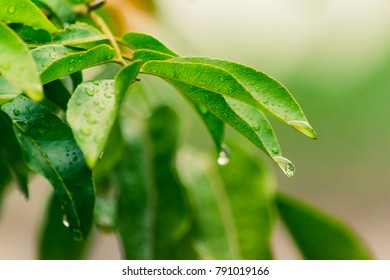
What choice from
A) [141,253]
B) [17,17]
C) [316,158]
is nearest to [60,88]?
[17,17]

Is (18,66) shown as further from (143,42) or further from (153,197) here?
(153,197)

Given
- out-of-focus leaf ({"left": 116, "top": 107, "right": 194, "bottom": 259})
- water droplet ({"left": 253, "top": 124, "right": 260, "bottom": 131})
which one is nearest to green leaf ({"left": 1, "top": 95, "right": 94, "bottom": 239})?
water droplet ({"left": 253, "top": 124, "right": 260, "bottom": 131})

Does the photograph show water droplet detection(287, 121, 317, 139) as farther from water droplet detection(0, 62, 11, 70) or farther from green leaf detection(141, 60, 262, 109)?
water droplet detection(0, 62, 11, 70)

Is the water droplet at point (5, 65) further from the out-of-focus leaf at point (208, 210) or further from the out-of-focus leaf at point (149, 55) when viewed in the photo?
the out-of-focus leaf at point (208, 210)

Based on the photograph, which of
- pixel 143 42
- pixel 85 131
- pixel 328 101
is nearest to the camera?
pixel 85 131

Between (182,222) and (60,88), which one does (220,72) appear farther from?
(182,222)

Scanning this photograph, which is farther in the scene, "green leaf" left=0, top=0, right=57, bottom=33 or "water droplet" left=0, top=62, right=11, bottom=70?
"green leaf" left=0, top=0, right=57, bottom=33

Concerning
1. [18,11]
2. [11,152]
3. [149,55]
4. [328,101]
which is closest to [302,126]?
[149,55]
